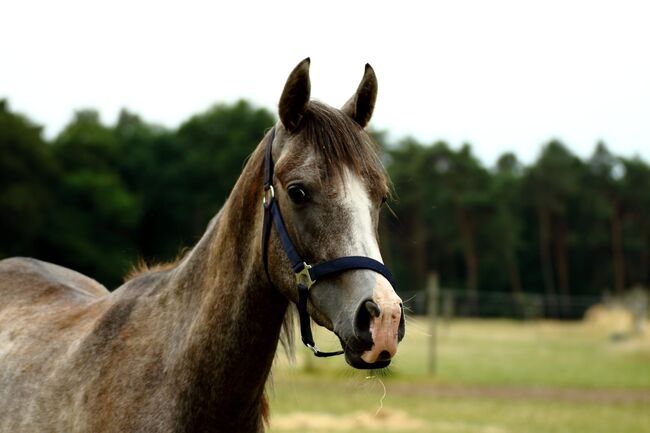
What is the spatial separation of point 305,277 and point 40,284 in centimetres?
240

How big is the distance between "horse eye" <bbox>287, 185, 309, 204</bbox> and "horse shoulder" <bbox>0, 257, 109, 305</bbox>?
1918 mm

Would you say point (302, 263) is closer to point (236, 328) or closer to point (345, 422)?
point (236, 328)

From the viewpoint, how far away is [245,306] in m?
3.29

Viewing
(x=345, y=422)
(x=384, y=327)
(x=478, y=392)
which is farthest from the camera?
(x=478, y=392)

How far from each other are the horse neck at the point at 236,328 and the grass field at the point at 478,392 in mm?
456

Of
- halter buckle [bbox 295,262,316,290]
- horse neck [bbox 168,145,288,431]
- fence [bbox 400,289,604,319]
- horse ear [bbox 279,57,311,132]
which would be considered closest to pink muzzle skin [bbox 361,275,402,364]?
halter buckle [bbox 295,262,316,290]

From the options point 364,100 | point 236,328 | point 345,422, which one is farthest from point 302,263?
point 345,422

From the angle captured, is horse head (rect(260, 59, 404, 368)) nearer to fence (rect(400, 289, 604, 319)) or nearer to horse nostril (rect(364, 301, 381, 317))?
horse nostril (rect(364, 301, 381, 317))

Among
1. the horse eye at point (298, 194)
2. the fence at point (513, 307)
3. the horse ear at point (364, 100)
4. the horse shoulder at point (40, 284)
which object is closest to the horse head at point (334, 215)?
the horse eye at point (298, 194)

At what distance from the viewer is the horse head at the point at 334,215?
279 cm

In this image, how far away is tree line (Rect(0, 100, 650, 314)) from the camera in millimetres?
49188

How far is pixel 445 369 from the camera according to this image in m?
21.5

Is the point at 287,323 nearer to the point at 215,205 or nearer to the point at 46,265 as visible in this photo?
the point at 46,265

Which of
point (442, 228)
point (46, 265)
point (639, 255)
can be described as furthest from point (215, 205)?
Answer: point (46, 265)
